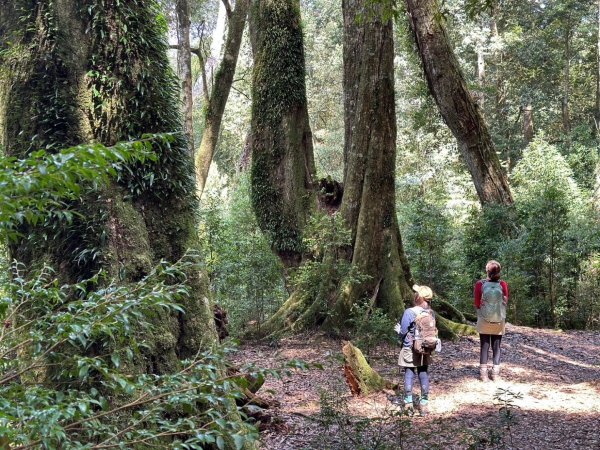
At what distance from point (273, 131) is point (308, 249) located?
2767 millimetres

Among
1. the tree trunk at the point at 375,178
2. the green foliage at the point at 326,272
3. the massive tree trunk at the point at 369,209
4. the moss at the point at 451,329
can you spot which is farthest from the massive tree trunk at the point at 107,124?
the moss at the point at 451,329

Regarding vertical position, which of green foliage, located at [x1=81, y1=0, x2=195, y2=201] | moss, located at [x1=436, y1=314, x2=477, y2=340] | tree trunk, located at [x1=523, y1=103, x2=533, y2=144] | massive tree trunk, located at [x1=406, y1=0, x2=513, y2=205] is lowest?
moss, located at [x1=436, y1=314, x2=477, y2=340]

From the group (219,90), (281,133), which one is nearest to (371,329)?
(281,133)

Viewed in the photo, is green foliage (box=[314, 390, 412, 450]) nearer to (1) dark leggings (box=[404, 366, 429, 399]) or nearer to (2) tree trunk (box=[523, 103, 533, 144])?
(1) dark leggings (box=[404, 366, 429, 399])

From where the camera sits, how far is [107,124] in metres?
4.46

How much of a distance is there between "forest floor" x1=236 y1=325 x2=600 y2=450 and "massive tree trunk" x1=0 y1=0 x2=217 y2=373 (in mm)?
1155

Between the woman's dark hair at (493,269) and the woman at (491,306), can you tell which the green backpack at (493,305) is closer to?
the woman at (491,306)

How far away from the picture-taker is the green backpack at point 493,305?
320 inches

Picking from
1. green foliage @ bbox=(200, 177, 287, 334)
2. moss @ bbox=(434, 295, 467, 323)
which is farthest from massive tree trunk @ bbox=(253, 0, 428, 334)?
moss @ bbox=(434, 295, 467, 323)

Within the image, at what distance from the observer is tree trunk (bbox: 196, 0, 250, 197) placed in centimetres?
1546

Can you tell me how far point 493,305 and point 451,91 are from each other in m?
6.78

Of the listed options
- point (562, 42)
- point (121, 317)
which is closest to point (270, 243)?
point (121, 317)

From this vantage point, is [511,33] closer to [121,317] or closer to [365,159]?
[365,159]

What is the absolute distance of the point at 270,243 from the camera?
1289cm
